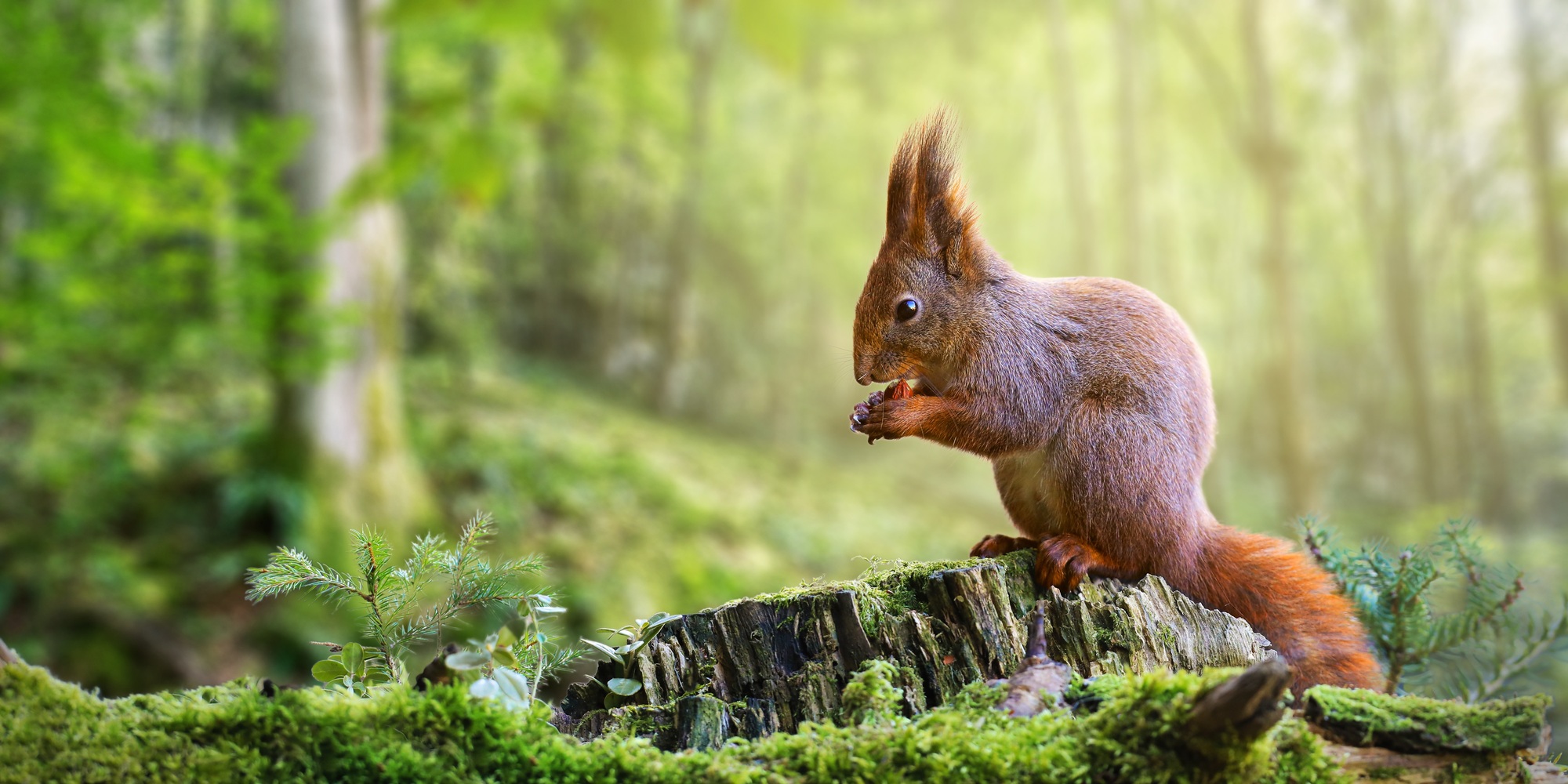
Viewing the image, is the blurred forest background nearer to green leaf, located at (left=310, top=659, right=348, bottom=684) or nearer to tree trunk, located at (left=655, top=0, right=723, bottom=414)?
tree trunk, located at (left=655, top=0, right=723, bottom=414)

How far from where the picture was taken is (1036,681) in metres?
1.48

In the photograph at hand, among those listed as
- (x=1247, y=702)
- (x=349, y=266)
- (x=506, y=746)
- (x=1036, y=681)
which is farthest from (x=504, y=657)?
(x=349, y=266)

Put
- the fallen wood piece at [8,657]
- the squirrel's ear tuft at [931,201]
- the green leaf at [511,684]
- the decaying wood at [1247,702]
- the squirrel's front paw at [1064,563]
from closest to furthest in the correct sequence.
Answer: the decaying wood at [1247,702] < the fallen wood piece at [8,657] < the green leaf at [511,684] < the squirrel's front paw at [1064,563] < the squirrel's ear tuft at [931,201]

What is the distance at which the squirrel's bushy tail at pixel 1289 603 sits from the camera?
181 centimetres

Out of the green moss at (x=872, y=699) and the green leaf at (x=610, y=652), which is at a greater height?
the green leaf at (x=610, y=652)

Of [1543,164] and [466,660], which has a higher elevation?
[1543,164]

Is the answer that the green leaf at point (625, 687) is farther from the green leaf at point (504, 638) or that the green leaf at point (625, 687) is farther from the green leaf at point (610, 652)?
the green leaf at point (504, 638)

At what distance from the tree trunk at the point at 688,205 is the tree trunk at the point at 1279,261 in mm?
7829

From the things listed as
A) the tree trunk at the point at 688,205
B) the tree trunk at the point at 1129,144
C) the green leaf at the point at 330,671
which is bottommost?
the green leaf at the point at 330,671

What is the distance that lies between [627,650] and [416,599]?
1.22 ft

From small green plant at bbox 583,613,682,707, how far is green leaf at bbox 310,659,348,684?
378 millimetres

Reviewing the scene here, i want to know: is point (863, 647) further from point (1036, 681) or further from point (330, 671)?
point (330, 671)

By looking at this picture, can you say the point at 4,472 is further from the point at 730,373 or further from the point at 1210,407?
the point at 730,373

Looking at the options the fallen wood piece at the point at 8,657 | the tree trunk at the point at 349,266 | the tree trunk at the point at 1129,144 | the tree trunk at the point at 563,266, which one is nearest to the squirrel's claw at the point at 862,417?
Result: the fallen wood piece at the point at 8,657
